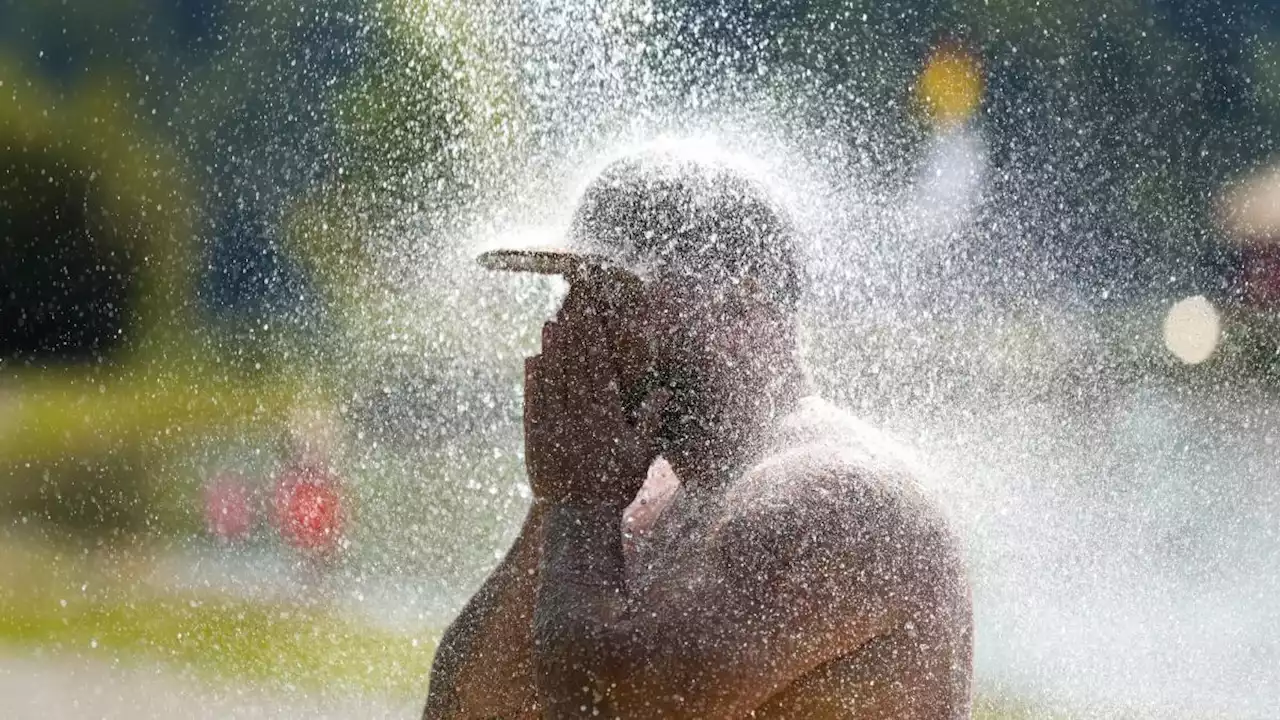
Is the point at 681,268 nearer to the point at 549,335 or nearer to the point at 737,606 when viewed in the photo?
the point at 549,335

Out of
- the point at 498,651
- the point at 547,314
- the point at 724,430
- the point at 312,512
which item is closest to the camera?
the point at 724,430

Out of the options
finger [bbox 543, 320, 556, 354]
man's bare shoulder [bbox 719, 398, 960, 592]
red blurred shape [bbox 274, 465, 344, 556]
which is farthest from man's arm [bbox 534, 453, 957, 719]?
red blurred shape [bbox 274, 465, 344, 556]

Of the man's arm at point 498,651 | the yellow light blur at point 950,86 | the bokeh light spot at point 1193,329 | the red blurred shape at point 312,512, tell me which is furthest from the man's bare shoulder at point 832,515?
the bokeh light spot at point 1193,329

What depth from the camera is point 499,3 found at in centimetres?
539

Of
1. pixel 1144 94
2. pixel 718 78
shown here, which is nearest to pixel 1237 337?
pixel 1144 94

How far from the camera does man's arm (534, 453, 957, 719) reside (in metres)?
2.31

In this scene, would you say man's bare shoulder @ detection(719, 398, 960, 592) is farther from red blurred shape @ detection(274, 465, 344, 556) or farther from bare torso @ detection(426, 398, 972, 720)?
red blurred shape @ detection(274, 465, 344, 556)

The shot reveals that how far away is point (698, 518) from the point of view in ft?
8.38

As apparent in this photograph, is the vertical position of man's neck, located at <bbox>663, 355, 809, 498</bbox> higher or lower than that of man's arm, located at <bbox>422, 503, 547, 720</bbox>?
higher

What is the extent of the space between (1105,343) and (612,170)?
286 inches

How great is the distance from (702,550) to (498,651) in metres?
0.53

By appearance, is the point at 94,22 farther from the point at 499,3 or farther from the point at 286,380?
the point at 499,3

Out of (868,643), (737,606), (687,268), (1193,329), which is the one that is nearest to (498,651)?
(737,606)

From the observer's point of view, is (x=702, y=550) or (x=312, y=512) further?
(x=312, y=512)
